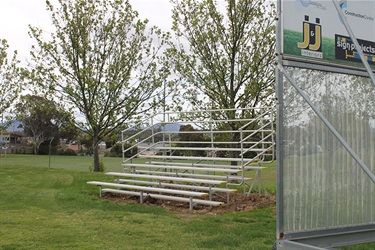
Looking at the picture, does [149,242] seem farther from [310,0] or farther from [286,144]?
[310,0]

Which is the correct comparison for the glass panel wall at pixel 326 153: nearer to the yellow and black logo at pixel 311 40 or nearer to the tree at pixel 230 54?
the yellow and black logo at pixel 311 40

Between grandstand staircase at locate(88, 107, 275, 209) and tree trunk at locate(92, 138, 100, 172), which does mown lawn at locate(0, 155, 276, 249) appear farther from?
tree trunk at locate(92, 138, 100, 172)

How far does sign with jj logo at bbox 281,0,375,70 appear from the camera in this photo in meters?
4.54

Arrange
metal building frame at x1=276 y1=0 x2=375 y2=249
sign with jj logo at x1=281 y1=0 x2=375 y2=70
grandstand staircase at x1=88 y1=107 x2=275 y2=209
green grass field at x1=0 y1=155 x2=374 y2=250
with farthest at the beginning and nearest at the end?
grandstand staircase at x1=88 y1=107 x2=275 y2=209, green grass field at x1=0 y1=155 x2=374 y2=250, sign with jj logo at x1=281 y1=0 x2=375 y2=70, metal building frame at x1=276 y1=0 x2=375 y2=249

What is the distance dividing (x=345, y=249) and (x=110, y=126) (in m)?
15.8

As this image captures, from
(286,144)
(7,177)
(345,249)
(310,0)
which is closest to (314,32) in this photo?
(310,0)

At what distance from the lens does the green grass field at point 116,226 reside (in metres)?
6.07

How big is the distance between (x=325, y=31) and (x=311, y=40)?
0.25m

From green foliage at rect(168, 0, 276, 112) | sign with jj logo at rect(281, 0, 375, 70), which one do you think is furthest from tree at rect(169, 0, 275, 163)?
sign with jj logo at rect(281, 0, 375, 70)

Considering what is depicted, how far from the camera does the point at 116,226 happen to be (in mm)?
7289

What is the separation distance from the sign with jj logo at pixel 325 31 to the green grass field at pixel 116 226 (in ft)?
7.86

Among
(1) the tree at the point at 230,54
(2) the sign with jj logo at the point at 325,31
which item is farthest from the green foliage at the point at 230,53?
(2) the sign with jj logo at the point at 325,31

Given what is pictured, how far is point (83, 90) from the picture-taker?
62.6 ft

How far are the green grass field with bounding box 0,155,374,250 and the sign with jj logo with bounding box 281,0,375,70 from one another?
2.39 meters
